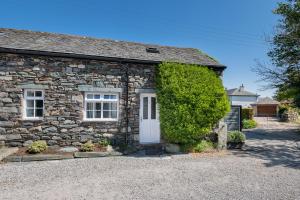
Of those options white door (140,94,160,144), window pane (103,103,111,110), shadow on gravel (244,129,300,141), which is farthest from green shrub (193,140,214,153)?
shadow on gravel (244,129,300,141)

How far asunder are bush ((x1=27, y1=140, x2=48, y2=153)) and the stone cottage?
0.50 meters

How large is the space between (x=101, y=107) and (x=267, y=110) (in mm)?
41437

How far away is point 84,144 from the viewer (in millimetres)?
8641

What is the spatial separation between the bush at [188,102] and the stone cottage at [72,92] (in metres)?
1.12

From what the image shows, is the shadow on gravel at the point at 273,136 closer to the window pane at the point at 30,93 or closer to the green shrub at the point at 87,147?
the green shrub at the point at 87,147

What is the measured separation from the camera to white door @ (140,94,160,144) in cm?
988

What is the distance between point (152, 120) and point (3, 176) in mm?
6077

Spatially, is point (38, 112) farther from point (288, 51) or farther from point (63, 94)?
point (288, 51)

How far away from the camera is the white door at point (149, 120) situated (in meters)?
9.88

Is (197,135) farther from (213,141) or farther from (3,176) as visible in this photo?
(3,176)

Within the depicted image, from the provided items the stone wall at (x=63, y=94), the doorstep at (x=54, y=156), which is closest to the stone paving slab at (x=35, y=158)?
the doorstep at (x=54, y=156)

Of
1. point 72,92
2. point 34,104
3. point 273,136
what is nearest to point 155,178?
point 72,92

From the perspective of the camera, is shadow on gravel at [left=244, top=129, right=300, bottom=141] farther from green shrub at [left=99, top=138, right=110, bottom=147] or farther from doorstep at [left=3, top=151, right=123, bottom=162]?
doorstep at [left=3, top=151, right=123, bottom=162]

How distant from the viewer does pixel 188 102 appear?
28.9ft
